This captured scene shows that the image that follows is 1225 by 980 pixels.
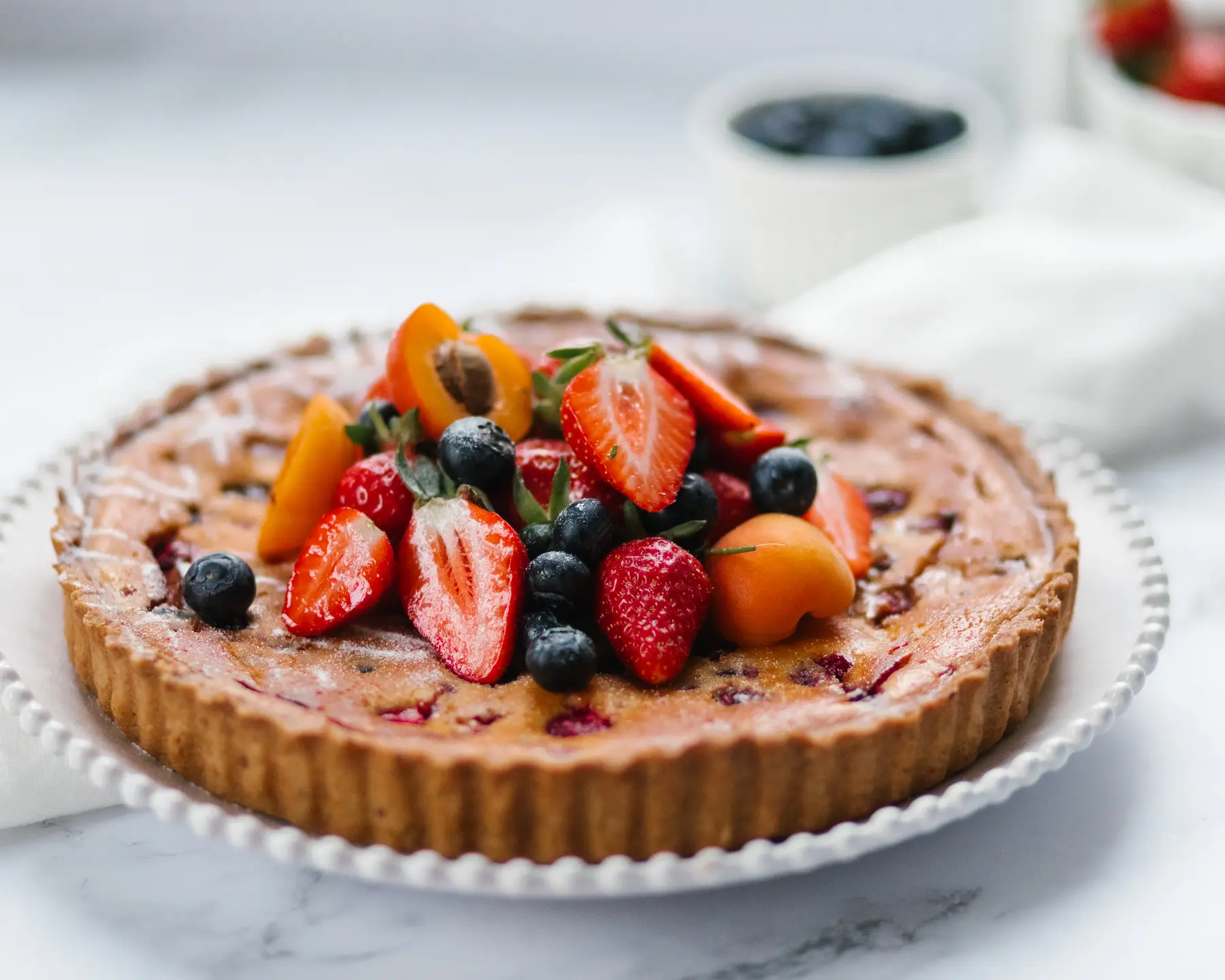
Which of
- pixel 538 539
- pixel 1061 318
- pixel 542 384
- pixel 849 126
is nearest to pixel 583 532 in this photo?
pixel 538 539

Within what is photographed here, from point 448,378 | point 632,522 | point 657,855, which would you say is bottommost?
point 657,855

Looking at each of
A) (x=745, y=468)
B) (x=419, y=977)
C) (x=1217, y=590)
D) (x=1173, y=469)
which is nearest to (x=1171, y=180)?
(x=1173, y=469)

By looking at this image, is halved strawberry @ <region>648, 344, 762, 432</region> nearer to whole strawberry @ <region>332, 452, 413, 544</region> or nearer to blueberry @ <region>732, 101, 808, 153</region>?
whole strawberry @ <region>332, 452, 413, 544</region>

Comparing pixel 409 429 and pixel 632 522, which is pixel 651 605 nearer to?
pixel 632 522

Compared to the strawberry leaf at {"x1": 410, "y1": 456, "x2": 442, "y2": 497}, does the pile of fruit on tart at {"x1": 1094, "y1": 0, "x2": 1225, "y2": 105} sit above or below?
above

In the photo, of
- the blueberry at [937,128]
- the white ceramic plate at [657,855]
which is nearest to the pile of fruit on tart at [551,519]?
the white ceramic plate at [657,855]

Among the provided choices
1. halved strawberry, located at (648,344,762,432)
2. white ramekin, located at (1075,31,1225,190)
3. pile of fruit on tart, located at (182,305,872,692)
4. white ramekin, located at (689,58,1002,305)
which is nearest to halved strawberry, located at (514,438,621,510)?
pile of fruit on tart, located at (182,305,872,692)
